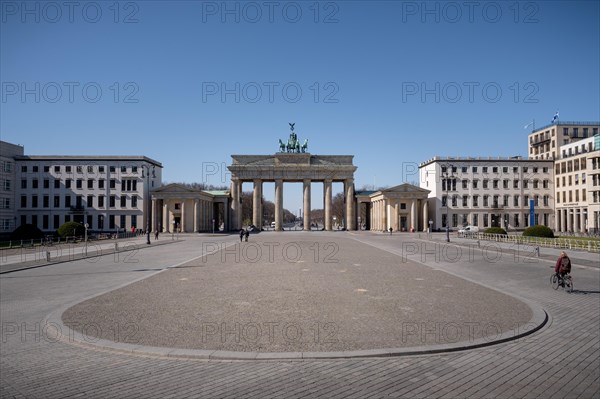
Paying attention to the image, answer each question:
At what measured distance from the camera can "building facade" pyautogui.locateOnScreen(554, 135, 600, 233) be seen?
76188 millimetres

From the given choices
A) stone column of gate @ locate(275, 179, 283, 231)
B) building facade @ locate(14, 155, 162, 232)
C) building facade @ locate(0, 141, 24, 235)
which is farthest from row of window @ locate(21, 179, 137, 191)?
stone column of gate @ locate(275, 179, 283, 231)

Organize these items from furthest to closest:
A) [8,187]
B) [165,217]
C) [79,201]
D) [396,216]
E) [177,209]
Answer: [396,216], [177,209], [165,217], [79,201], [8,187]

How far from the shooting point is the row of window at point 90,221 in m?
85.8

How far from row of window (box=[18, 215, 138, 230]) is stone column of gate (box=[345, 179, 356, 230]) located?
49.0 m

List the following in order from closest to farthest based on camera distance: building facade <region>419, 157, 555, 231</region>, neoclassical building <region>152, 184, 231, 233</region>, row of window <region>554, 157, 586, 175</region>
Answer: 1. row of window <region>554, 157, 586, 175</region>
2. neoclassical building <region>152, 184, 231, 233</region>
3. building facade <region>419, 157, 555, 231</region>

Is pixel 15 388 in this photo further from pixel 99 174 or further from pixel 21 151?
pixel 21 151

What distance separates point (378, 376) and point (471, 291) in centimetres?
1020

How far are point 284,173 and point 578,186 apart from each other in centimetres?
6132

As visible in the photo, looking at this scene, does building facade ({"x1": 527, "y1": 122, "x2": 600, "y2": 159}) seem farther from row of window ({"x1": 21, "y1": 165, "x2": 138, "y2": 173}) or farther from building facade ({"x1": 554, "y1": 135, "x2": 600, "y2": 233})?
row of window ({"x1": 21, "y1": 165, "x2": 138, "y2": 173})

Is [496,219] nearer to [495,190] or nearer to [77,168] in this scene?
[495,190]

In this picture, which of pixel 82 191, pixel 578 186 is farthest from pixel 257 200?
pixel 578 186

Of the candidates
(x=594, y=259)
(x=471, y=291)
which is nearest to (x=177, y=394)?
(x=471, y=291)

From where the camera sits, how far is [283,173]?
103 m

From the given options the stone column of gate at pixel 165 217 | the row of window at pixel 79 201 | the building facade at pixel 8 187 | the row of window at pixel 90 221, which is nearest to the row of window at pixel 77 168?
the building facade at pixel 8 187
